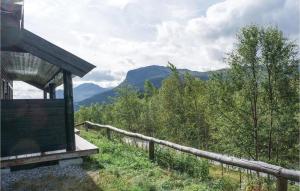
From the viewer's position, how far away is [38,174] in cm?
979

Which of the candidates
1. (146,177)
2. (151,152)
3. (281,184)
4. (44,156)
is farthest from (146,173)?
(281,184)

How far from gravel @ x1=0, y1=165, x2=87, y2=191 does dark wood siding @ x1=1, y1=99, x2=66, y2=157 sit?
0.57 m

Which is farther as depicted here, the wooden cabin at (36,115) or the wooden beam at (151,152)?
the wooden beam at (151,152)

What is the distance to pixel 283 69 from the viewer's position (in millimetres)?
25031

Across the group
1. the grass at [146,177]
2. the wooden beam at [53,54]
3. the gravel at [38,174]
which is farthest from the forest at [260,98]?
the gravel at [38,174]

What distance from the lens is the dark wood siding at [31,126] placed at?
393 inches

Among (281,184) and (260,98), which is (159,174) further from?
(260,98)

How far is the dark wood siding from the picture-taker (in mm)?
9977

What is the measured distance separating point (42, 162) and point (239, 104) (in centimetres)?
1958

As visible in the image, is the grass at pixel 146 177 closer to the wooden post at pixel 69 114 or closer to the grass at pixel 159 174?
the grass at pixel 159 174

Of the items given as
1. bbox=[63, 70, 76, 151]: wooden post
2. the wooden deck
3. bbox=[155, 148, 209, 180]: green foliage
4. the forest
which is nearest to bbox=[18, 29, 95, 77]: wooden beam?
bbox=[63, 70, 76, 151]: wooden post

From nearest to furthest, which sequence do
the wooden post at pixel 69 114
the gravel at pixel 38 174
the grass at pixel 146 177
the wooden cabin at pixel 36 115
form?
1. the grass at pixel 146 177
2. the gravel at pixel 38 174
3. the wooden cabin at pixel 36 115
4. the wooden post at pixel 69 114

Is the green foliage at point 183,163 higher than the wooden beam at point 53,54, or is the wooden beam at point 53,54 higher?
the wooden beam at point 53,54

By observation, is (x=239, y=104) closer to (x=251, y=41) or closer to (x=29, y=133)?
(x=251, y=41)
